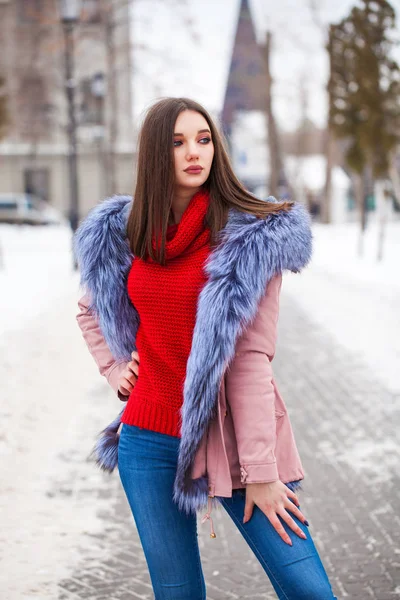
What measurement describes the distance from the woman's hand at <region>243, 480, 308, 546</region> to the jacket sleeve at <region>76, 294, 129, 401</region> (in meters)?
0.70

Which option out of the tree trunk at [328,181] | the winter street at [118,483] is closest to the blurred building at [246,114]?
the tree trunk at [328,181]

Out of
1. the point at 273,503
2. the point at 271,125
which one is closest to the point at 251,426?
the point at 273,503

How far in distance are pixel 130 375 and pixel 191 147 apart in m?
0.73

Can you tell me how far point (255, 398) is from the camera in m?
2.36

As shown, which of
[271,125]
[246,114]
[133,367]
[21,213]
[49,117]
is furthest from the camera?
[246,114]

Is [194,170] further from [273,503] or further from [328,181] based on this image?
[328,181]

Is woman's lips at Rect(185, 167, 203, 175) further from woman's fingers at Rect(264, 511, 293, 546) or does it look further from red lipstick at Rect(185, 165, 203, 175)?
woman's fingers at Rect(264, 511, 293, 546)

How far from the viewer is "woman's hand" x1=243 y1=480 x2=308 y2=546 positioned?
2.26 meters

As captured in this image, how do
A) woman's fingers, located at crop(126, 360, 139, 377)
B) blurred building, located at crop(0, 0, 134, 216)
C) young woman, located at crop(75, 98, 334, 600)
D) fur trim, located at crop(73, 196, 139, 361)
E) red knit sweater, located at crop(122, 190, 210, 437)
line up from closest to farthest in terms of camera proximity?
1. young woman, located at crop(75, 98, 334, 600)
2. red knit sweater, located at crop(122, 190, 210, 437)
3. woman's fingers, located at crop(126, 360, 139, 377)
4. fur trim, located at crop(73, 196, 139, 361)
5. blurred building, located at crop(0, 0, 134, 216)

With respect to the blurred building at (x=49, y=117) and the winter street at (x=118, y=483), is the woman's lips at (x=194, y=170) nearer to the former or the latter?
the winter street at (x=118, y=483)

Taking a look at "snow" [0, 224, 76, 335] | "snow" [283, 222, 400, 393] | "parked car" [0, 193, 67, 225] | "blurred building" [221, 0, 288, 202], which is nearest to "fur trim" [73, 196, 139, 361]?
"snow" [283, 222, 400, 393]

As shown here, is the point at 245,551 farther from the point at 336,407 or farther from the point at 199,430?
the point at 336,407

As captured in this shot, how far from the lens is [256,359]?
7.86ft

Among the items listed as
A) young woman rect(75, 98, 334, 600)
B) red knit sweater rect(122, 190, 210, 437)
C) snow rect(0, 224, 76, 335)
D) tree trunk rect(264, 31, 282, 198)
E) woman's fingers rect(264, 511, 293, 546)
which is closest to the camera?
woman's fingers rect(264, 511, 293, 546)
